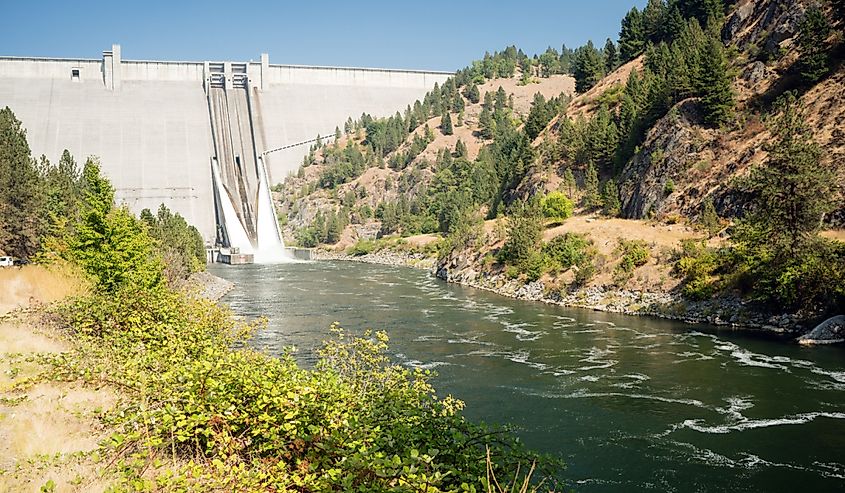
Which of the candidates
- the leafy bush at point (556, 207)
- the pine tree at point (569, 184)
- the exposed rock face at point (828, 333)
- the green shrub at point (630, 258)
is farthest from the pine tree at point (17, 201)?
the pine tree at point (569, 184)

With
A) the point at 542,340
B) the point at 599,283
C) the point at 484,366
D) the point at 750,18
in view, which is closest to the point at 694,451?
the point at 484,366

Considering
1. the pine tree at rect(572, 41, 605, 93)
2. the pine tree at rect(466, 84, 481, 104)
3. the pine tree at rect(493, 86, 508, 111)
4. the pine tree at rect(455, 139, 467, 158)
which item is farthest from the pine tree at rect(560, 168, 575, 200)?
the pine tree at rect(466, 84, 481, 104)

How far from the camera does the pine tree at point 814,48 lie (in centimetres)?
4916

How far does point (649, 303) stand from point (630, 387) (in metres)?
18.3

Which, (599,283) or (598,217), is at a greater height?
(598,217)

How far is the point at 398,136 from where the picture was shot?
12138 cm

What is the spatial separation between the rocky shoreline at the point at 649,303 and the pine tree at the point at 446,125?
209 feet

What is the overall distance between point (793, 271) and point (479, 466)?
29138mm

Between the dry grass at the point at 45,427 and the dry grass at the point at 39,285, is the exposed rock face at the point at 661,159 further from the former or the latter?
the dry grass at the point at 45,427

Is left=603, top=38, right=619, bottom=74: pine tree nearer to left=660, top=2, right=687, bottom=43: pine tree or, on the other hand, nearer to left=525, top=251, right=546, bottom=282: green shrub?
left=660, top=2, right=687, bottom=43: pine tree

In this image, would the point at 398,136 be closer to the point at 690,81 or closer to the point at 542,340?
the point at 690,81

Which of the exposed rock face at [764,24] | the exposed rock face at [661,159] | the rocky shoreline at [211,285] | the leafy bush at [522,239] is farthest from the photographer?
the exposed rock face at [764,24]

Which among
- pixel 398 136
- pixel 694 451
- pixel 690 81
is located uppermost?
pixel 398 136

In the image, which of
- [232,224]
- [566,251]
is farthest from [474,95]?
[566,251]
